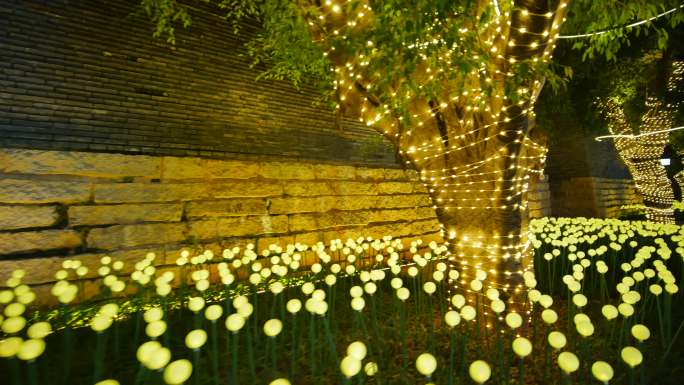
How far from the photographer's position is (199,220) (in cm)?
475

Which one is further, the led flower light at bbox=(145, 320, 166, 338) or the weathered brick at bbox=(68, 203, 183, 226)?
the weathered brick at bbox=(68, 203, 183, 226)

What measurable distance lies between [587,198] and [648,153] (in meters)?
3.55

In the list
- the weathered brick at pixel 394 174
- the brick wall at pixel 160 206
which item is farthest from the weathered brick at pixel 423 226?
the weathered brick at pixel 394 174

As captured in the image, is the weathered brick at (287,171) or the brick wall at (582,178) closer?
the weathered brick at (287,171)

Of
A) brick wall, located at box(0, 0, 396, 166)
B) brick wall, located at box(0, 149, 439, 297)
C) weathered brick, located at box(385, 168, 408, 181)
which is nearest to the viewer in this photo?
brick wall, located at box(0, 149, 439, 297)

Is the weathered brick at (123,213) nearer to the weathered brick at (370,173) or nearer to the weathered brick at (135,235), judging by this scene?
the weathered brick at (135,235)

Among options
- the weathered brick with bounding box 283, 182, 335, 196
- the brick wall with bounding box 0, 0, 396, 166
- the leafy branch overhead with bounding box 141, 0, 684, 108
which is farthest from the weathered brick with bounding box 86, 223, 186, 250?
the leafy branch overhead with bounding box 141, 0, 684, 108

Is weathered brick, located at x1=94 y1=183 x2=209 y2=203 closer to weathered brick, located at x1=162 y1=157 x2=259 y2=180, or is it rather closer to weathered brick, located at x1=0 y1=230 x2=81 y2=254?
weathered brick, located at x1=162 y1=157 x2=259 y2=180

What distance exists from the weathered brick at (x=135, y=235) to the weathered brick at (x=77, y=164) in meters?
0.65

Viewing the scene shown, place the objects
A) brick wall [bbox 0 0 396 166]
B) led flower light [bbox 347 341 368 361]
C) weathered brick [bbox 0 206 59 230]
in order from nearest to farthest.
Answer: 1. led flower light [bbox 347 341 368 361]
2. weathered brick [bbox 0 206 59 230]
3. brick wall [bbox 0 0 396 166]

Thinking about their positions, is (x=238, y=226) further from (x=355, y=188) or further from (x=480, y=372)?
(x=480, y=372)

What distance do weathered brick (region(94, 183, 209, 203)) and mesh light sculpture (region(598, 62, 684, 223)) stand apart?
9.94 m

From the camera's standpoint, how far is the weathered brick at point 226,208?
15.5 ft

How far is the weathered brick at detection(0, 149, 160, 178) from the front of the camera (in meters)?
3.61
